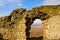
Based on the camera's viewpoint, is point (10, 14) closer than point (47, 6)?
No

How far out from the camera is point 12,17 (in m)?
22.3

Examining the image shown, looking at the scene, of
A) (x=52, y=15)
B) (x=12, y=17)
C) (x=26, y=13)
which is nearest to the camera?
(x=52, y=15)

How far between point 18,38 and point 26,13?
9.10 ft

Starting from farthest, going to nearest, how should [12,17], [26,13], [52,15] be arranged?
[12,17]
[26,13]
[52,15]

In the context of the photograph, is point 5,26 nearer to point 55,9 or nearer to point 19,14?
point 19,14

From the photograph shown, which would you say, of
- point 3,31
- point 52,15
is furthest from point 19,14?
point 52,15

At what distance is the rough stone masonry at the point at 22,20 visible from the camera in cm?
1984

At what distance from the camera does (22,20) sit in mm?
20875

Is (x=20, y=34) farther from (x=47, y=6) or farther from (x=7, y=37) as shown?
(x=47, y=6)

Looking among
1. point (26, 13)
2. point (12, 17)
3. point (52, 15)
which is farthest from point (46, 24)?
point (12, 17)

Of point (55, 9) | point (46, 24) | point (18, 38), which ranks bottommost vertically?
point (18, 38)

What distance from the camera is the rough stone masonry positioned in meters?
19.8

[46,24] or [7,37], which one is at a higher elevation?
[46,24]

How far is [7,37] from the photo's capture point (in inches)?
855
